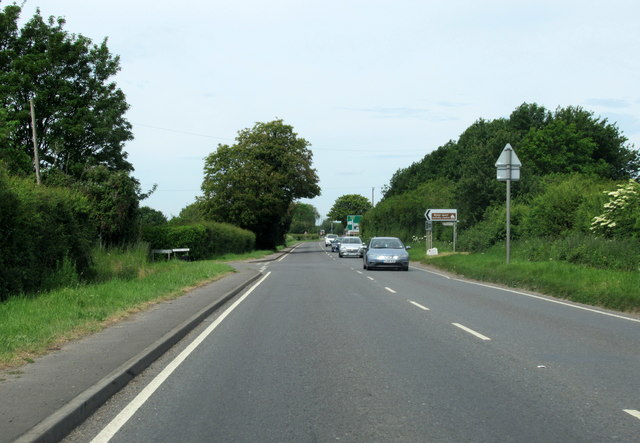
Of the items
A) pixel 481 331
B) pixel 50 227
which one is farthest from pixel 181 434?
pixel 50 227

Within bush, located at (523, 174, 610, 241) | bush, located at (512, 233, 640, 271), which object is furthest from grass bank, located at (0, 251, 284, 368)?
bush, located at (523, 174, 610, 241)

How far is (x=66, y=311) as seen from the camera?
1066 centimetres

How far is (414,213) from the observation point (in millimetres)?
60750

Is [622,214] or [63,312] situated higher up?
[622,214]

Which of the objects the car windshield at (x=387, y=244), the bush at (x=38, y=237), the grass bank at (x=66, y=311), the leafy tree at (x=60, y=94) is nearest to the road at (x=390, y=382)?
the grass bank at (x=66, y=311)

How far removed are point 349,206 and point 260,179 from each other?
355ft

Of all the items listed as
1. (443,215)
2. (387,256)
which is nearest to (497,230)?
(443,215)

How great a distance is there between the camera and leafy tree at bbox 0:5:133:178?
3650 cm

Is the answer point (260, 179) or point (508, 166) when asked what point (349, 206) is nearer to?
point (260, 179)

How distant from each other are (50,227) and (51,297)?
3149 mm

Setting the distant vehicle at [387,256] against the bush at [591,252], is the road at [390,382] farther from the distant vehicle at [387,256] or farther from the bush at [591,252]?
the distant vehicle at [387,256]

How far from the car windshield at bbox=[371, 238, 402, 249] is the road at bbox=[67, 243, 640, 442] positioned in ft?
56.7

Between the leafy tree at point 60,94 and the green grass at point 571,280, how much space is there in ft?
80.4

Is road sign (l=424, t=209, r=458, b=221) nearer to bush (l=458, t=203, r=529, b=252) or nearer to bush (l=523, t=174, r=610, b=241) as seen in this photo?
bush (l=458, t=203, r=529, b=252)
